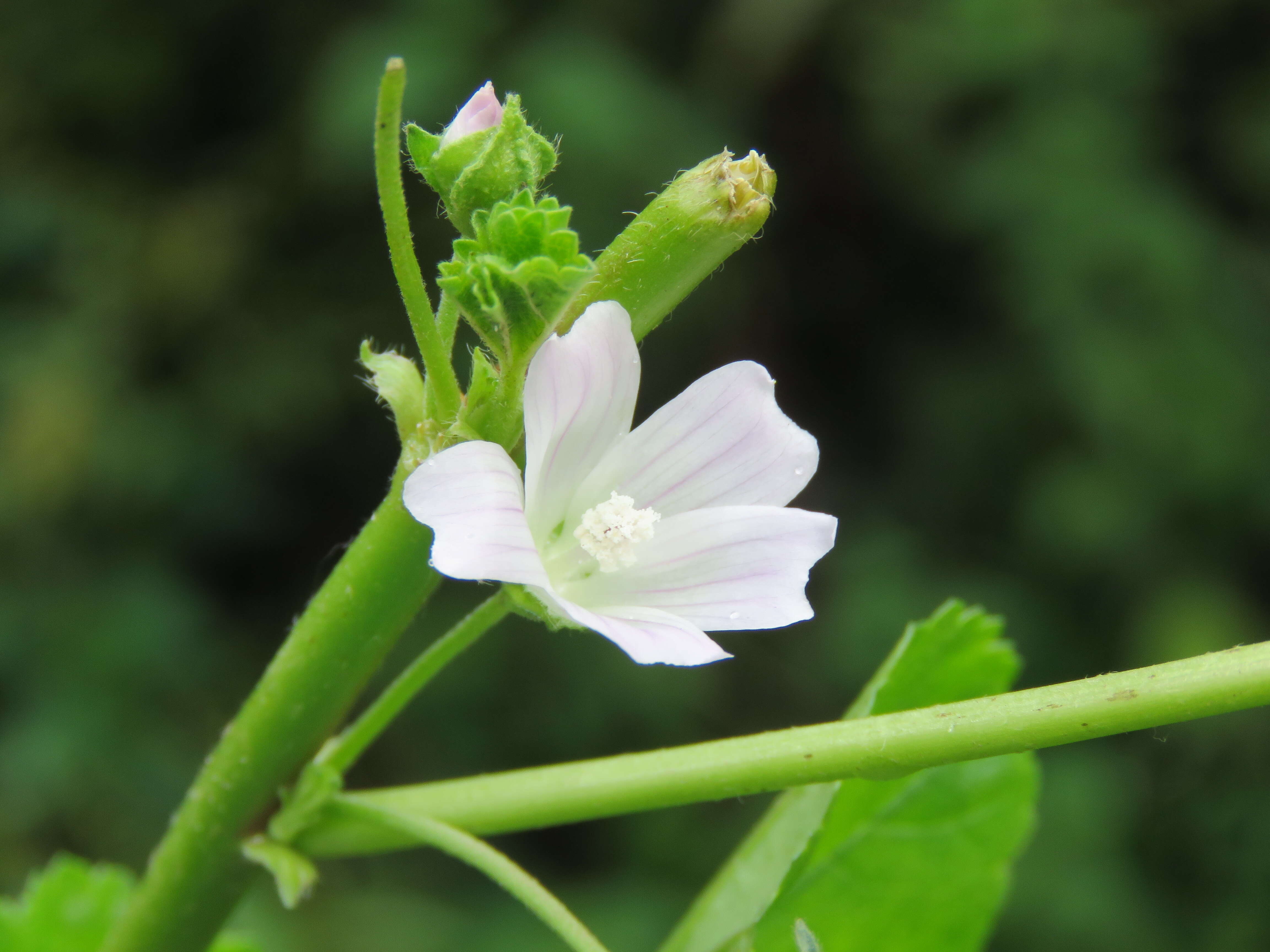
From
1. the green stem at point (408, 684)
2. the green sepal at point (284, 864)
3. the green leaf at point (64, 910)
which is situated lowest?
the green leaf at point (64, 910)

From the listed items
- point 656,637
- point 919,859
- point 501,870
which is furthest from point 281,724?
point 919,859

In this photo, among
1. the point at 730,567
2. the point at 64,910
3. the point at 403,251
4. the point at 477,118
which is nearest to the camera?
the point at 403,251

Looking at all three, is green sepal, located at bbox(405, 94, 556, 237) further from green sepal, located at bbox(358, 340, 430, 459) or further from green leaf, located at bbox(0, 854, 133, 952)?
green leaf, located at bbox(0, 854, 133, 952)

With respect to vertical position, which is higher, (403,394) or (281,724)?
(403,394)

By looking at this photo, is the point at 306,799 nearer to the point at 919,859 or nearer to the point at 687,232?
the point at 687,232

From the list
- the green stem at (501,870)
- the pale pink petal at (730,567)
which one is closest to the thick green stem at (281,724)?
the green stem at (501,870)

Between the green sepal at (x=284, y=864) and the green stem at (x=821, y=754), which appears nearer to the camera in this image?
the green stem at (x=821, y=754)

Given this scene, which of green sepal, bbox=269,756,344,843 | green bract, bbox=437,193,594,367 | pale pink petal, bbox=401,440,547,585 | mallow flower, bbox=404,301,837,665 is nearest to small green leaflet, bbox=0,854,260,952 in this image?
green sepal, bbox=269,756,344,843

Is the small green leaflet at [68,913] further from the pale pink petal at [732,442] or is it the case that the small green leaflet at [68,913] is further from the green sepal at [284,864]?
the pale pink petal at [732,442]
